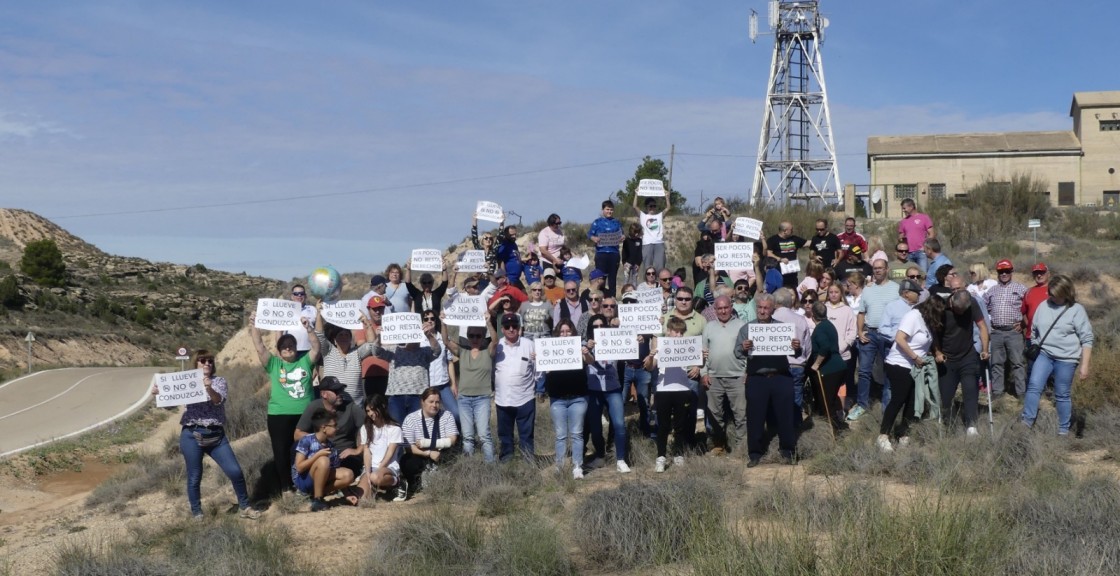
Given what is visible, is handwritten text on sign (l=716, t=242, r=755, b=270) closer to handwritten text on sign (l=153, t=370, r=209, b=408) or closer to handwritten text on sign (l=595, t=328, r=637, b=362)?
handwritten text on sign (l=595, t=328, r=637, b=362)

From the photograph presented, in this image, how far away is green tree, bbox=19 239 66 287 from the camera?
2687 inches

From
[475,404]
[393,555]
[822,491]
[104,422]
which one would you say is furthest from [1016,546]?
[104,422]

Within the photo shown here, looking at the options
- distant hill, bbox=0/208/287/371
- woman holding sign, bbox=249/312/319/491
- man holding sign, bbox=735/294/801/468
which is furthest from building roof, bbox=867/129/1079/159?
woman holding sign, bbox=249/312/319/491

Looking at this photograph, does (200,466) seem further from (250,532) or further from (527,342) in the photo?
(527,342)

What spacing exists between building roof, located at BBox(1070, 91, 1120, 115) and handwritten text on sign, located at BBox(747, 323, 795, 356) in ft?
131

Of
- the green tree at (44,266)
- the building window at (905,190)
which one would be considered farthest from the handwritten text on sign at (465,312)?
the green tree at (44,266)

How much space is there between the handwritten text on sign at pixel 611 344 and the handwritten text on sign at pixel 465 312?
4.68 feet

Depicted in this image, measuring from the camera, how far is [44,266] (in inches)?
2726

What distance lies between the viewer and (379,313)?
12.5 metres

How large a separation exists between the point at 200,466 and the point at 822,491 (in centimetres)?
598

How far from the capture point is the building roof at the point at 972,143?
42950mm

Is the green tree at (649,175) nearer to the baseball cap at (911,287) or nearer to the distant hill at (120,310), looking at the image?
the distant hill at (120,310)

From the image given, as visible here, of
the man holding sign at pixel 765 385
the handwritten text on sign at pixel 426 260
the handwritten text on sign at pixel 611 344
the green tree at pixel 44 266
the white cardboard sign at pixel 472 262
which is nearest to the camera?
the handwritten text on sign at pixel 611 344

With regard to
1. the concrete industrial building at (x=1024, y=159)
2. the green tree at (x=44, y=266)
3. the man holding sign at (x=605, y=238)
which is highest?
the concrete industrial building at (x=1024, y=159)
